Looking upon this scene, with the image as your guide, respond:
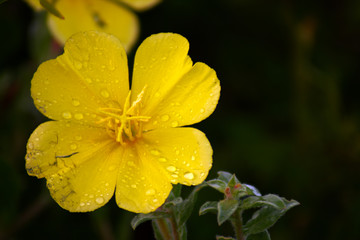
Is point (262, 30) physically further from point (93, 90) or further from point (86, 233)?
point (93, 90)

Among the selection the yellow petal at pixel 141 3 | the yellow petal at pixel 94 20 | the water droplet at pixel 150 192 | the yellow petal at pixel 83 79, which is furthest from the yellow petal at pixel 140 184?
the yellow petal at pixel 141 3

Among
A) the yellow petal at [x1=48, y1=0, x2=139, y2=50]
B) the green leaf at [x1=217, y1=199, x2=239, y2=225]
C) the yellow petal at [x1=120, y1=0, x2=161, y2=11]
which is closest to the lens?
the green leaf at [x1=217, y1=199, x2=239, y2=225]

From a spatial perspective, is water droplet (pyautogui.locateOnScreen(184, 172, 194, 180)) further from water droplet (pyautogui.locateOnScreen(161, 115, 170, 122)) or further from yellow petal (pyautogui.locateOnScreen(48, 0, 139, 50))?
yellow petal (pyautogui.locateOnScreen(48, 0, 139, 50))

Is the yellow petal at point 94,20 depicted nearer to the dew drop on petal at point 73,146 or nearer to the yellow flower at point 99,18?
the yellow flower at point 99,18

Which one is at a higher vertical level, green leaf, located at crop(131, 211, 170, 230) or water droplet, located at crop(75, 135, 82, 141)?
water droplet, located at crop(75, 135, 82, 141)

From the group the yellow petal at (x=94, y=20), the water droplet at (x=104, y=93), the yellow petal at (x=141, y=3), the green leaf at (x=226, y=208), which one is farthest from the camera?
the yellow petal at (x=141, y=3)

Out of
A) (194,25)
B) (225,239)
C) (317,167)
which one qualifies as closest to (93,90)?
(225,239)

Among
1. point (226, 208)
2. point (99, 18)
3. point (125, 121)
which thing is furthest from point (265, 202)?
point (99, 18)

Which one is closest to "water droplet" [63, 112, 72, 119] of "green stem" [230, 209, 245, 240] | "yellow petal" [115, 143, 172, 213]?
"yellow petal" [115, 143, 172, 213]
